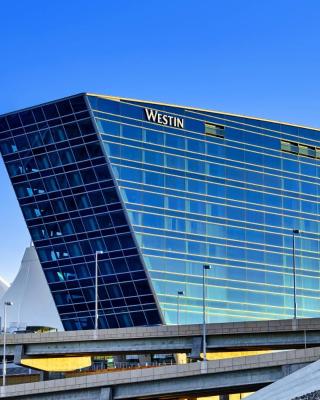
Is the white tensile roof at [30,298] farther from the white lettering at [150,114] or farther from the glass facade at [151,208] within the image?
the white lettering at [150,114]

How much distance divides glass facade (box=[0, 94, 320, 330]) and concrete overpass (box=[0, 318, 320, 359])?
75.6 feet

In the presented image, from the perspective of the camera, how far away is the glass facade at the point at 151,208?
389 feet

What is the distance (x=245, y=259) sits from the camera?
127 meters

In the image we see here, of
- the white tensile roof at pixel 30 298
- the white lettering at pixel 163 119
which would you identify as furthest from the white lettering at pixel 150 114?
the white tensile roof at pixel 30 298

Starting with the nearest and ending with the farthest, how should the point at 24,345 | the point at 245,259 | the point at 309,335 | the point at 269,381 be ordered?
the point at 269,381
the point at 309,335
the point at 24,345
the point at 245,259

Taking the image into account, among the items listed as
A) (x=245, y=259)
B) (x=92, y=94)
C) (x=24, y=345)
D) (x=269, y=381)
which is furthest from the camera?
(x=245, y=259)

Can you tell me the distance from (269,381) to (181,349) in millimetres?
20664

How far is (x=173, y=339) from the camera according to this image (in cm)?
8912

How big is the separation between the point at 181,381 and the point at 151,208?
46859 millimetres

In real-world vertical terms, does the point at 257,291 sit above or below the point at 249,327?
above

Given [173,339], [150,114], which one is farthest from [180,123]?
[173,339]

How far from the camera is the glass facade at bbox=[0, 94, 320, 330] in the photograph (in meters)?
119

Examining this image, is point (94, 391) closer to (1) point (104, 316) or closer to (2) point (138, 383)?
(2) point (138, 383)

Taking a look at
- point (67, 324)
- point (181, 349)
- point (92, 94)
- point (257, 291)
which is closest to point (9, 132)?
point (92, 94)
